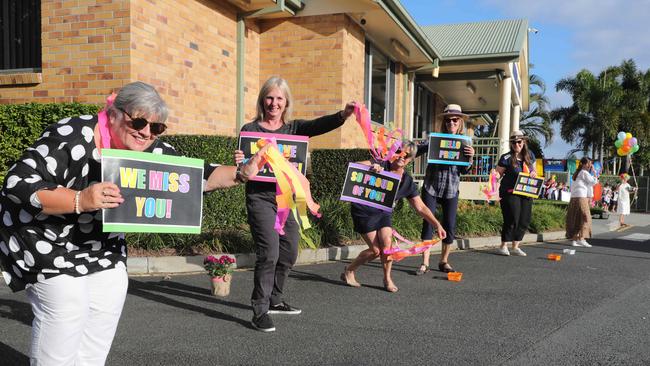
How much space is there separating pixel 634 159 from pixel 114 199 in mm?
48251

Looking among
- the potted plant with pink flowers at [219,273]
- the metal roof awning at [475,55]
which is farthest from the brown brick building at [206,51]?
the potted plant with pink flowers at [219,273]

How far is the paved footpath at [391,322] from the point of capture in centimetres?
359

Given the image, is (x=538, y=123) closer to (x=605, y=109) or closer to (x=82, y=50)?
(x=605, y=109)

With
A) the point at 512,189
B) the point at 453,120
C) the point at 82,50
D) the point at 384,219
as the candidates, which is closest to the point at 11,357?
the point at 384,219

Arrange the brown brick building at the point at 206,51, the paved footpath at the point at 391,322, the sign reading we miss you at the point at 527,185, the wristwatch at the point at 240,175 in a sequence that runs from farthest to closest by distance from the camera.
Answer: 1. the sign reading we miss you at the point at 527,185
2. the brown brick building at the point at 206,51
3. the paved footpath at the point at 391,322
4. the wristwatch at the point at 240,175

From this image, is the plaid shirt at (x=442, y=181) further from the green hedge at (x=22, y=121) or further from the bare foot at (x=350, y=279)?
the green hedge at (x=22, y=121)

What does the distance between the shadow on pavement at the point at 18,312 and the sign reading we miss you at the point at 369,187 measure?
306 centimetres

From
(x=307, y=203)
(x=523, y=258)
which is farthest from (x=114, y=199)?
(x=523, y=258)

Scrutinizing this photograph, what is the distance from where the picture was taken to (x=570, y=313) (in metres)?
4.88

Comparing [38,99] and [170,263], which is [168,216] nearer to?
[170,263]

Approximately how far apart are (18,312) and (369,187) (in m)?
3.46

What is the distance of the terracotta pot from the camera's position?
17.1 feet

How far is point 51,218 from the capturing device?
2.18m

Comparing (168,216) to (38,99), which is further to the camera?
(38,99)
